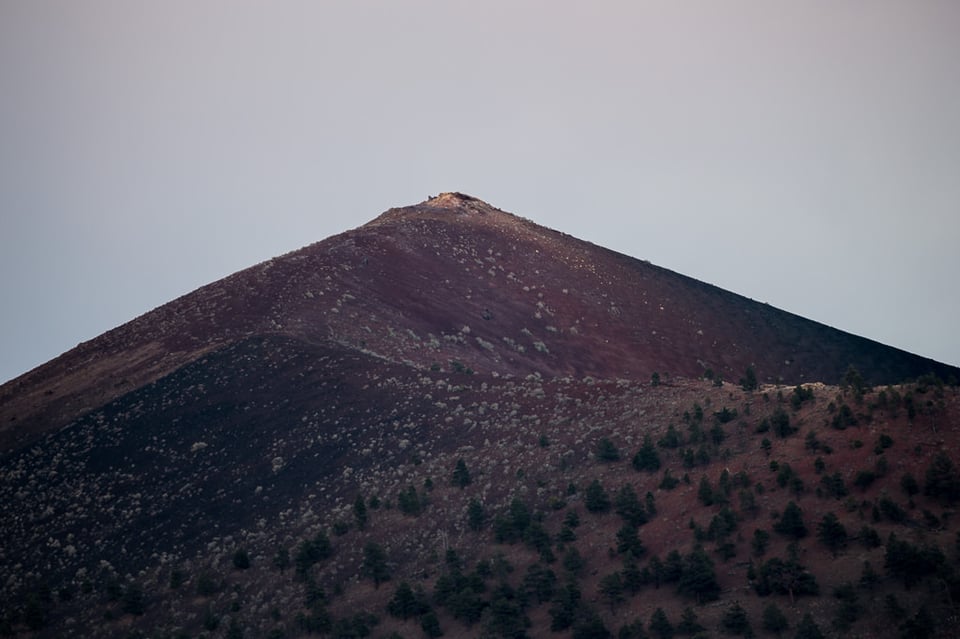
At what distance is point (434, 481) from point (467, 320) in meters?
19.4

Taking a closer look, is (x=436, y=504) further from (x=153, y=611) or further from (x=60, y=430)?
(x=60, y=430)

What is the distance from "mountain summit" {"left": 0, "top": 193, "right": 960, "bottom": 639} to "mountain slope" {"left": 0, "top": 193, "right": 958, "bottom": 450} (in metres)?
0.29

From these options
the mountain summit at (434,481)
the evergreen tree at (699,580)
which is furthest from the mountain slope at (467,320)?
the evergreen tree at (699,580)

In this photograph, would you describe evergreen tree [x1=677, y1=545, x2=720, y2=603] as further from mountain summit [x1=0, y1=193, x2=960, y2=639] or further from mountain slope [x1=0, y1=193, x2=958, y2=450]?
mountain slope [x1=0, y1=193, x2=958, y2=450]

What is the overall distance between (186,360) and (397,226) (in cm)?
2118

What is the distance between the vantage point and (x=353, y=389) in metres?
48.5

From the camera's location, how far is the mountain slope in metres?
54.9

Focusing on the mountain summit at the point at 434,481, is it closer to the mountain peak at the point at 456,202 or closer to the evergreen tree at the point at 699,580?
the evergreen tree at the point at 699,580

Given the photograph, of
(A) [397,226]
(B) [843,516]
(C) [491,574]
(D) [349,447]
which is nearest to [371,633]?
(C) [491,574]

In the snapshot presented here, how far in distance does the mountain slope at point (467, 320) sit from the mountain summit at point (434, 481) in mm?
289

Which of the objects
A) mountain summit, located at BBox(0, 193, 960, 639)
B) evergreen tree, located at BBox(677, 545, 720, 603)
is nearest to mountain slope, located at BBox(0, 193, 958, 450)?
mountain summit, located at BBox(0, 193, 960, 639)

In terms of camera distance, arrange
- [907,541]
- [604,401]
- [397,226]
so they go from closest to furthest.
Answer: [907,541] → [604,401] → [397,226]

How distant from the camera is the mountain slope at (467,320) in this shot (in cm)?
5491

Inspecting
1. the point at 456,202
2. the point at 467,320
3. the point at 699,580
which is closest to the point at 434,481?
the point at 699,580
